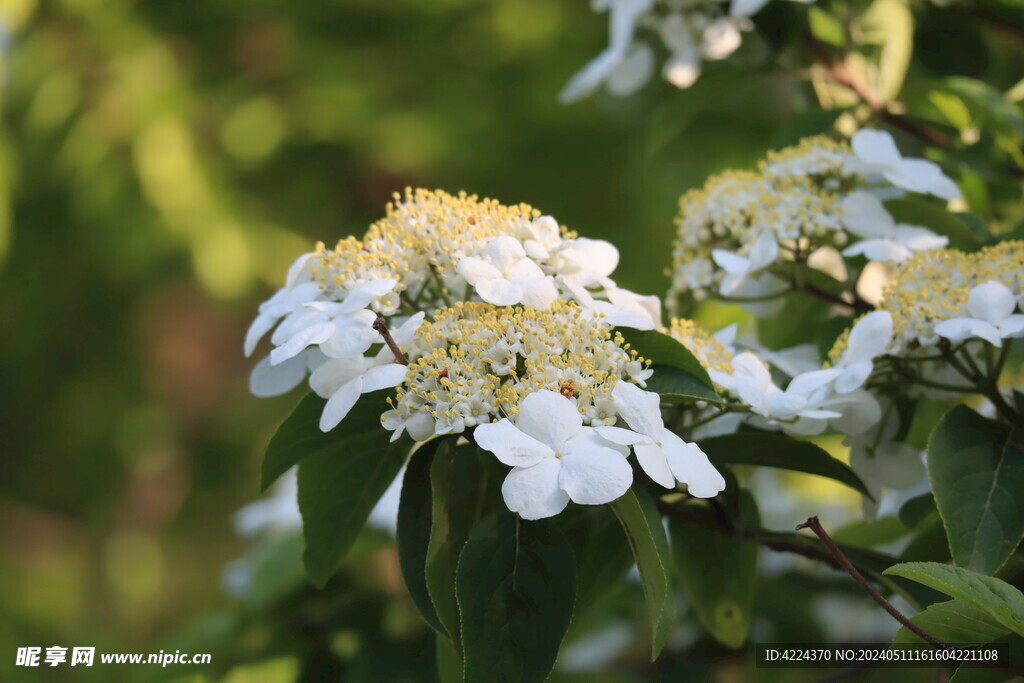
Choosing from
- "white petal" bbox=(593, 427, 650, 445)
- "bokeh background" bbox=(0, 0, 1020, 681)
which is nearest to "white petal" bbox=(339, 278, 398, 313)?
"white petal" bbox=(593, 427, 650, 445)

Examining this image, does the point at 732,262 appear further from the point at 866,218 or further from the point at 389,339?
the point at 389,339

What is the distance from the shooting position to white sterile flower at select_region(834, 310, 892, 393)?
0.41 m

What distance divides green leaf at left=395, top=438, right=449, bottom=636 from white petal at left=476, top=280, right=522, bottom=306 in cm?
7

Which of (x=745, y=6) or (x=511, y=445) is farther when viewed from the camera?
(x=745, y=6)

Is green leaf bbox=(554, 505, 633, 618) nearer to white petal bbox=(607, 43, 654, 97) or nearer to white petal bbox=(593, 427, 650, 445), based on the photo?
white petal bbox=(593, 427, 650, 445)

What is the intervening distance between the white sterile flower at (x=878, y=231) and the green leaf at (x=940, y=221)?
2cm

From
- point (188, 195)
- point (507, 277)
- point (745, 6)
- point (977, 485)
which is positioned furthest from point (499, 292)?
point (188, 195)

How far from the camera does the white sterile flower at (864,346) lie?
1.36 feet

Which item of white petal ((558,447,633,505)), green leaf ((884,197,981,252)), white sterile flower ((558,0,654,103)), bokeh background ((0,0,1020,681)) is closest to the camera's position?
white petal ((558,447,633,505))

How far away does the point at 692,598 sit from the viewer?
0.53 metres

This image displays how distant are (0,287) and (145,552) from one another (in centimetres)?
58

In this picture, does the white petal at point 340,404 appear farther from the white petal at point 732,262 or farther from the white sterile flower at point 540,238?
the white petal at point 732,262

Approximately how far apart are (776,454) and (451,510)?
5.7 inches

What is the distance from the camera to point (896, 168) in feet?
1.69
